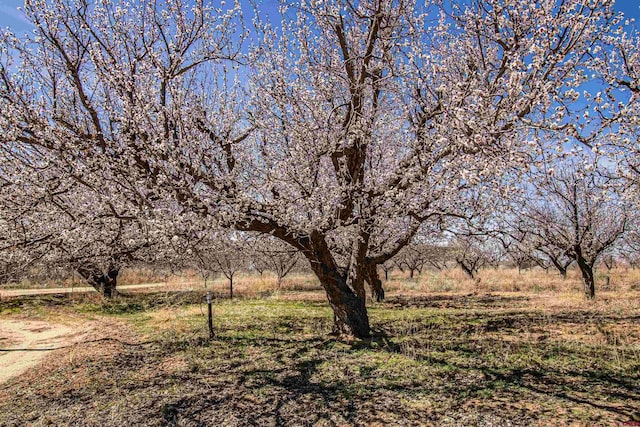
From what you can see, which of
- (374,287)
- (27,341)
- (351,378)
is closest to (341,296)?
(351,378)

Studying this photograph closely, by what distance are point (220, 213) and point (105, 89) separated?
12.3 ft

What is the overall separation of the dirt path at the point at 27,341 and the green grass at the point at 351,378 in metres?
0.73

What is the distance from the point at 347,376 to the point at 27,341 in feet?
39.7

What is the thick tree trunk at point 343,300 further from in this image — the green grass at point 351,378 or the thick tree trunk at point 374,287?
the thick tree trunk at point 374,287

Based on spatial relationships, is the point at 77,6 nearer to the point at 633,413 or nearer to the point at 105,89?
the point at 105,89

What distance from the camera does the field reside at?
548 cm

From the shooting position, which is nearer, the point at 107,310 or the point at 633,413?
the point at 633,413

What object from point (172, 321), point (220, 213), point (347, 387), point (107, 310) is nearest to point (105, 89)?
point (220, 213)

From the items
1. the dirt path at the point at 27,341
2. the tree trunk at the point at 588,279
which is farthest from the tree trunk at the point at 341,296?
the tree trunk at the point at 588,279

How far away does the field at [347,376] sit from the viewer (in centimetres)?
548

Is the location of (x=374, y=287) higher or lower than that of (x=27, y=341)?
higher

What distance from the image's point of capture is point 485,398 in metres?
5.70

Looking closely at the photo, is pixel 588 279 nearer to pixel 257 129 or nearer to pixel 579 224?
pixel 579 224

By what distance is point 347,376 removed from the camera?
7.16m
